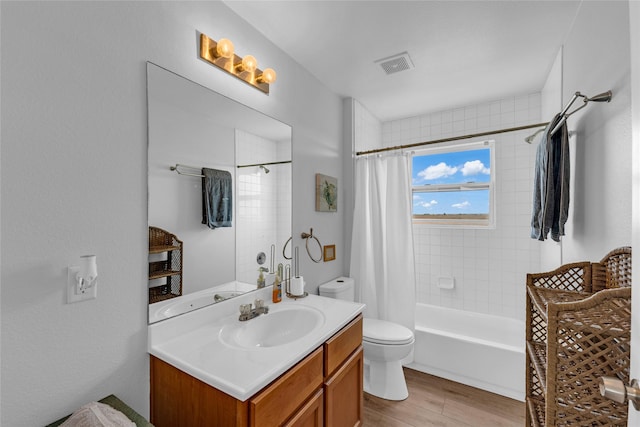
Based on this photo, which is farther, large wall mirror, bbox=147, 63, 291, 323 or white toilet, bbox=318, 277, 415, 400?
white toilet, bbox=318, 277, 415, 400

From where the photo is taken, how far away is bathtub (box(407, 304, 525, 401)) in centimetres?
205

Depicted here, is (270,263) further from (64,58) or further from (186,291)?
(64,58)

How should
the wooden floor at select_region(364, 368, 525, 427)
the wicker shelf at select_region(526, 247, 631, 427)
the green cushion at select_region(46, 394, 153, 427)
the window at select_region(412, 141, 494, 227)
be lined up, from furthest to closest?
1. the window at select_region(412, 141, 494, 227)
2. the wooden floor at select_region(364, 368, 525, 427)
3. the green cushion at select_region(46, 394, 153, 427)
4. the wicker shelf at select_region(526, 247, 631, 427)

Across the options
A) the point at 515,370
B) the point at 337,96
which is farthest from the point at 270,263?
the point at 515,370

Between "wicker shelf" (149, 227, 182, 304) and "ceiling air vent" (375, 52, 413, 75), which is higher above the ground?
"ceiling air vent" (375, 52, 413, 75)

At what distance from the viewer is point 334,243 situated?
2.50m

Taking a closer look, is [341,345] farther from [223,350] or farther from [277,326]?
[223,350]

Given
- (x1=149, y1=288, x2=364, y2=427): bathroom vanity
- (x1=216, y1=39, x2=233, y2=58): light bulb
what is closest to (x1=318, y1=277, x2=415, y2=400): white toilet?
(x1=149, y1=288, x2=364, y2=427): bathroom vanity

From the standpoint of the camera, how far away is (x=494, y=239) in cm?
278

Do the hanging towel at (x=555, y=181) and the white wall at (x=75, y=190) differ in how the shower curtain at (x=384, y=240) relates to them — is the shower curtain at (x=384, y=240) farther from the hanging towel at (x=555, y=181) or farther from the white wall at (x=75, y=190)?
the white wall at (x=75, y=190)

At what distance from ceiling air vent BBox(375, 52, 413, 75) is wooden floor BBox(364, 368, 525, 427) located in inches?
96.2

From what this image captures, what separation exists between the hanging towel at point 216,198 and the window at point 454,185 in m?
2.33

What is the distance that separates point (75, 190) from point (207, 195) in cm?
52

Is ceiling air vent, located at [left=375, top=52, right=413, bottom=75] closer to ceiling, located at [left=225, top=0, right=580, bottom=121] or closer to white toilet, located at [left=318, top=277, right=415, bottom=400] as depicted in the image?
ceiling, located at [left=225, top=0, right=580, bottom=121]
